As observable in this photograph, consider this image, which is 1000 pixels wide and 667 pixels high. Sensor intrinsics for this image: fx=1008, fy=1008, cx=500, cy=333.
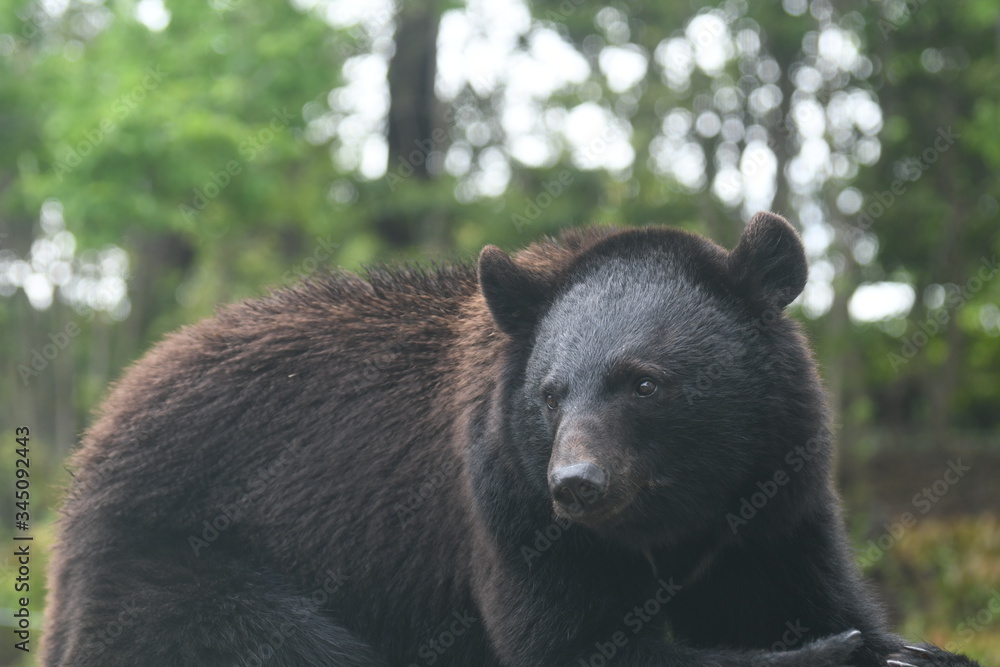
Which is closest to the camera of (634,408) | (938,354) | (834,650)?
(834,650)

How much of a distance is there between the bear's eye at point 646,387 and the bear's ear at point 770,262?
614mm

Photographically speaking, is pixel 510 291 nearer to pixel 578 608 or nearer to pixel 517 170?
pixel 578 608

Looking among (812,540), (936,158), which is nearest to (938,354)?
(936,158)

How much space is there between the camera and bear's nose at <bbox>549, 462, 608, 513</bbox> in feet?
11.1

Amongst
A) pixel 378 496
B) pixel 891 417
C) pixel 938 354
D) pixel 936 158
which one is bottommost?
pixel 891 417

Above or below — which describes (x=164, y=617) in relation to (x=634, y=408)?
below

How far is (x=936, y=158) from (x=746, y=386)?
18.3 m

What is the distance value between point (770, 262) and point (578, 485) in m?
1.31

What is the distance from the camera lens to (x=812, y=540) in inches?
164

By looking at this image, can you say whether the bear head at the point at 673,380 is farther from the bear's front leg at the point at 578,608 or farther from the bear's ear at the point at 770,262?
the bear's front leg at the point at 578,608

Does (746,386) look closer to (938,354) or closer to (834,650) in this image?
(834,650)

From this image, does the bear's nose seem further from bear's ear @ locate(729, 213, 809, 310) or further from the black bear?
bear's ear @ locate(729, 213, 809, 310)

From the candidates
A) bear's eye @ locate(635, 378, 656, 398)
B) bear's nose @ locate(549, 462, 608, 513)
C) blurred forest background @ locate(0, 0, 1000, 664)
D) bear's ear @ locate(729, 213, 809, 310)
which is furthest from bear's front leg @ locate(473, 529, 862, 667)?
blurred forest background @ locate(0, 0, 1000, 664)

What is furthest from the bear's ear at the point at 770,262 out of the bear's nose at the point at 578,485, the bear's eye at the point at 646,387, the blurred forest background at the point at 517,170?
the blurred forest background at the point at 517,170
